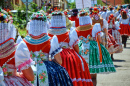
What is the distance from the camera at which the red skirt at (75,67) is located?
19.2ft

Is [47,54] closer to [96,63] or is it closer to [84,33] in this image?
[84,33]

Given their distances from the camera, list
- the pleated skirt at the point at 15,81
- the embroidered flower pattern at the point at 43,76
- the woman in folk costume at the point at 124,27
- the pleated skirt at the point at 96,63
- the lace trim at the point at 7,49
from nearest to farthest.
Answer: the pleated skirt at the point at 15,81 < the lace trim at the point at 7,49 < the embroidered flower pattern at the point at 43,76 < the pleated skirt at the point at 96,63 < the woman in folk costume at the point at 124,27

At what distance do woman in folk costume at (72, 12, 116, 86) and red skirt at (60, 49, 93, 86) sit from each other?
1443 millimetres

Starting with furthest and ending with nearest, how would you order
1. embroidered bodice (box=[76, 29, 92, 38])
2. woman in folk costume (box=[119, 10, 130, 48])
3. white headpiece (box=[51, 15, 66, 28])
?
woman in folk costume (box=[119, 10, 130, 48])
embroidered bodice (box=[76, 29, 92, 38])
white headpiece (box=[51, 15, 66, 28])

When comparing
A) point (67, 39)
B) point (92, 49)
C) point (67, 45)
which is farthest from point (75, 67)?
point (92, 49)

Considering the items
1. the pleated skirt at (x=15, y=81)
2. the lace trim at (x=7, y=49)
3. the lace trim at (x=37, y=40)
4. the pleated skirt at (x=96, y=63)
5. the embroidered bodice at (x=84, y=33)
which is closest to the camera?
the pleated skirt at (x=15, y=81)

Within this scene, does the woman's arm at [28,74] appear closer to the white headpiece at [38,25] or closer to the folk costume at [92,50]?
the white headpiece at [38,25]

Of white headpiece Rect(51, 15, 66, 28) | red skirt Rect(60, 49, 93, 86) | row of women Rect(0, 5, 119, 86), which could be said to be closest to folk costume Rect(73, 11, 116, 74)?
row of women Rect(0, 5, 119, 86)

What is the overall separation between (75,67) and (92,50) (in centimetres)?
193

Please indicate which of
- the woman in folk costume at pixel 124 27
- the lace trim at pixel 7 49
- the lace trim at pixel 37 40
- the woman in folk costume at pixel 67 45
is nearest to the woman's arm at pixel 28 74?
the lace trim at pixel 7 49

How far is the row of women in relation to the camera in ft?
11.0

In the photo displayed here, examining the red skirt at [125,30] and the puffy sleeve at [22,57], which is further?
the red skirt at [125,30]

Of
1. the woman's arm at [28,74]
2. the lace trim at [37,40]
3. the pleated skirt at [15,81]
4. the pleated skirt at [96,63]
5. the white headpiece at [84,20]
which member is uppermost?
the white headpiece at [84,20]

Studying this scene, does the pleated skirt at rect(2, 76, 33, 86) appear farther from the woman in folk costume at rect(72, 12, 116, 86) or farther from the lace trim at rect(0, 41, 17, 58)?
the woman in folk costume at rect(72, 12, 116, 86)
